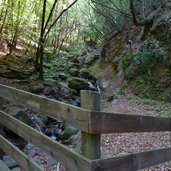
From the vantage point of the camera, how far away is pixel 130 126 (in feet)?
8.74

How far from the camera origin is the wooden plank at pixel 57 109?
2.28 m

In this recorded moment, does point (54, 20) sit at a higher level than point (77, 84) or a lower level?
higher

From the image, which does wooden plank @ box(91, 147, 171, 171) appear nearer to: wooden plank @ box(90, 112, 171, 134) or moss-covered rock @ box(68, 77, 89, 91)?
wooden plank @ box(90, 112, 171, 134)

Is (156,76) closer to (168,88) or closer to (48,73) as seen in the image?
(168,88)

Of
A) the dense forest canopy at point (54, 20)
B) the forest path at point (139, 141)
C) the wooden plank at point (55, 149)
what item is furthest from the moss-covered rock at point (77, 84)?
the wooden plank at point (55, 149)

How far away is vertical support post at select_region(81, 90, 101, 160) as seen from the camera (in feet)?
7.30

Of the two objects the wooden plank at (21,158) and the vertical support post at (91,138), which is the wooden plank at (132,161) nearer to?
the vertical support post at (91,138)

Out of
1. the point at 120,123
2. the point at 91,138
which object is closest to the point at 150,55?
the point at 120,123

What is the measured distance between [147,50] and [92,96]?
9910 mm

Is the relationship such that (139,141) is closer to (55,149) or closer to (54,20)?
(55,149)

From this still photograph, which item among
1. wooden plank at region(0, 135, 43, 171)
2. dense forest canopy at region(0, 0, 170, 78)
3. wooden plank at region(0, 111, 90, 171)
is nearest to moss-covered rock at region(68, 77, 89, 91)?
dense forest canopy at region(0, 0, 170, 78)

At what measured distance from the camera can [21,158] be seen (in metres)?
3.14

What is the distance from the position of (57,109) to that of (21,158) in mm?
944

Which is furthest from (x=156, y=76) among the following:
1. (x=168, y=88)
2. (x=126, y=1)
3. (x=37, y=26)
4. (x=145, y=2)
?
(x=37, y=26)
